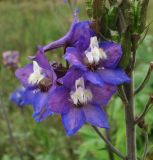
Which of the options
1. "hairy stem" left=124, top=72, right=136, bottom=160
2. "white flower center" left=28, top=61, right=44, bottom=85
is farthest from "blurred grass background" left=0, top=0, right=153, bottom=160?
"white flower center" left=28, top=61, right=44, bottom=85

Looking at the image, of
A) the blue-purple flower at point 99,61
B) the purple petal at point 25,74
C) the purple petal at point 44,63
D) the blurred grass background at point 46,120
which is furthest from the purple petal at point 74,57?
the blurred grass background at point 46,120

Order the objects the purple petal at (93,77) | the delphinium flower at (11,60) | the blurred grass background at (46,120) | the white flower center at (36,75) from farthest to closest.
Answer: the delphinium flower at (11,60), the blurred grass background at (46,120), the white flower center at (36,75), the purple petal at (93,77)

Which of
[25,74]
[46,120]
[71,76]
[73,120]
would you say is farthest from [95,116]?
[46,120]

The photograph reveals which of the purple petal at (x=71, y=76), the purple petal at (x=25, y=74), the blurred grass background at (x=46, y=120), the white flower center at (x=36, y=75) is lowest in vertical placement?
the blurred grass background at (x=46, y=120)

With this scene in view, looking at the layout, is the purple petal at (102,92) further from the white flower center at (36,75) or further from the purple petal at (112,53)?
the white flower center at (36,75)

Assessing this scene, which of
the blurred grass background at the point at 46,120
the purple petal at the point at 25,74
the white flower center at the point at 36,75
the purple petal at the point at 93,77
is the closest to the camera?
the purple petal at the point at 93,77

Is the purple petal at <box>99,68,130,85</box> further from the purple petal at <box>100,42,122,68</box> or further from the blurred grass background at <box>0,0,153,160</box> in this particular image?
the blurred grass background at <box>0,0,153,160</box>
